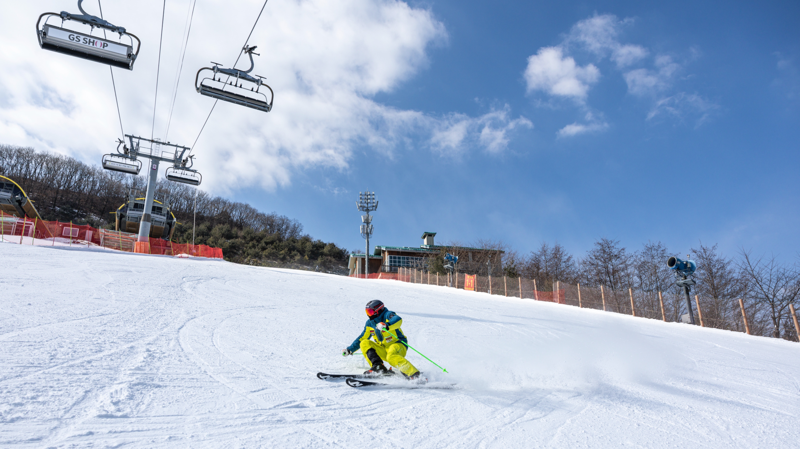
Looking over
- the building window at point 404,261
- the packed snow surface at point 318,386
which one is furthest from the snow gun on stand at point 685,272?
the building window at point 404,261

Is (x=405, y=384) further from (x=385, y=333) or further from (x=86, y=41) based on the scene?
(x=86, y=41)

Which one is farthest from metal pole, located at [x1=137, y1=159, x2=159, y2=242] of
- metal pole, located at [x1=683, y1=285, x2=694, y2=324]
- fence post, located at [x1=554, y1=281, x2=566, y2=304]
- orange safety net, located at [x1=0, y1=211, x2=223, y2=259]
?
metal pole, located at [x1=683, y1=285, x2=694, y2=324]

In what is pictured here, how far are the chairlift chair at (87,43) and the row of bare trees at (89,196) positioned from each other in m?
62.9

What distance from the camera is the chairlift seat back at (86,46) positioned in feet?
27.6

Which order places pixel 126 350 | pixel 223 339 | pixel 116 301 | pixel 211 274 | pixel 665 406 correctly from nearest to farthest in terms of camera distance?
1. pixel 665 406
2. pixel 126 350
3. pixel 223 339
4. pixel 116 301
5. pixel 211 274

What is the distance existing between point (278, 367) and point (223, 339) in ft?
5.50

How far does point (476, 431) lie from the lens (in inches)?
133

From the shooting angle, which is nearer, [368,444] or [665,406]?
[368,444]

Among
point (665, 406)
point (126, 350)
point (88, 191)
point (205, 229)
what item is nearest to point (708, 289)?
point (665, 406)

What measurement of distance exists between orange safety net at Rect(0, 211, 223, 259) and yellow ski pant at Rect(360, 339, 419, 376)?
94.8 ft

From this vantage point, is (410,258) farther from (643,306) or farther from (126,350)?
(126,350)

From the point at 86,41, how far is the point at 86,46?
123mm

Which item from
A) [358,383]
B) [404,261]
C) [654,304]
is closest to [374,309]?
[358,383]

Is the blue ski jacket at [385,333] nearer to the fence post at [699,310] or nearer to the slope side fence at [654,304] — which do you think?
the slope side fence at [654,304]
